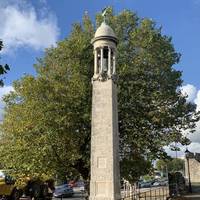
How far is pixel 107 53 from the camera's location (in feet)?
66.2

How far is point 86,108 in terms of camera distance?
2292 centimetres

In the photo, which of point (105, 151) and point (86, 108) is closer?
point (105, 151)

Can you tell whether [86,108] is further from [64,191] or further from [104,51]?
[64,191]

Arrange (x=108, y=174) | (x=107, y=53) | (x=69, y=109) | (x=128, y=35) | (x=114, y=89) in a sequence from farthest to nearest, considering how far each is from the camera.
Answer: (x=128, y=35), (x=69, y=109), (x=107, y=53), (x=114, y=89), (x=108, y=174)

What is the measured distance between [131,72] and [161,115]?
3.25m

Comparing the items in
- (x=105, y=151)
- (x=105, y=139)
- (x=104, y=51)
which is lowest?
(x=105, y=151)

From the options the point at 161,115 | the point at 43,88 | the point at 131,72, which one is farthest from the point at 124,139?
the point at 43,88

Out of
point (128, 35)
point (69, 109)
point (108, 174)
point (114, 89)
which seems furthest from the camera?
point (128, 35)

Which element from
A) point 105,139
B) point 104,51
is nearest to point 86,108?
point 104,51

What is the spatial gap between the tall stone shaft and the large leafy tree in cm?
414

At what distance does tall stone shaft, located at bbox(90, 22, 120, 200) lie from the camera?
17.2m

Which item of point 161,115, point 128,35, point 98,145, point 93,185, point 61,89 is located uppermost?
point 128,35

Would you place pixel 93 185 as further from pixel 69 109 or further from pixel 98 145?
pixel 69 109

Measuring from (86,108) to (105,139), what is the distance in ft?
18.4
